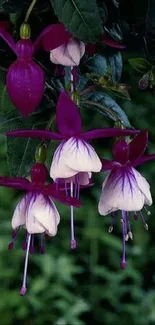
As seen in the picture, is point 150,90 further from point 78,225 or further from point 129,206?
point 78,225

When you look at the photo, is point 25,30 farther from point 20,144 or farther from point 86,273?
point 86,273

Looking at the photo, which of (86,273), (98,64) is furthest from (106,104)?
(86,273)

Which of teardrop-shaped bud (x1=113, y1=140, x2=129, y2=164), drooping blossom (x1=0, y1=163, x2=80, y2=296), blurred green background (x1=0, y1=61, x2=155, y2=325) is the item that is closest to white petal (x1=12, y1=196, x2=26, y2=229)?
drooping blossom (x1=0, y1=163, x2=80, y2=296)

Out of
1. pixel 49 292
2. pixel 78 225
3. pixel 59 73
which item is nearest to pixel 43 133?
pixel 59 73

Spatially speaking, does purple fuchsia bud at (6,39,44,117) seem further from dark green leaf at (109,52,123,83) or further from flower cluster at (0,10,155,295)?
dark green leaf at (109,52,123,83)

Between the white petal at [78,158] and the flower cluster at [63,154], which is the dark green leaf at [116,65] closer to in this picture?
the flower cluster at [63,154]
